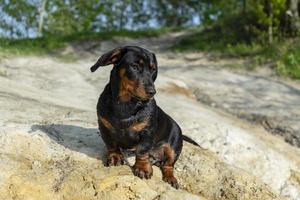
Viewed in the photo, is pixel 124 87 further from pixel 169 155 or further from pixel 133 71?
pixel 169 155

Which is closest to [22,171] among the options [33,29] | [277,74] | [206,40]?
[277,74]

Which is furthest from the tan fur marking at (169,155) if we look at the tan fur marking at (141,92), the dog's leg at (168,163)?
the tan fur marking at (141,92)

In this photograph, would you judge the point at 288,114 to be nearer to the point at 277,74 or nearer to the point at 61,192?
the point at 277,74

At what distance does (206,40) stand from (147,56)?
14772 mm

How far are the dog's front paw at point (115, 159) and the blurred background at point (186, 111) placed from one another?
3.0 inches

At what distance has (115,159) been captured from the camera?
550 centimetres

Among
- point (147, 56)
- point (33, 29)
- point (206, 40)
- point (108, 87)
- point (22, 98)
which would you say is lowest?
point (33, 29)

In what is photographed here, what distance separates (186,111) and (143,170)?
4.13 metres

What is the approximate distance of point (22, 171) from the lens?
17.3 ft

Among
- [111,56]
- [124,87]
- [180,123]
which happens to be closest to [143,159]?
[124,87]

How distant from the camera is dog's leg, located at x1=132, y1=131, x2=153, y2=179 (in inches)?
206

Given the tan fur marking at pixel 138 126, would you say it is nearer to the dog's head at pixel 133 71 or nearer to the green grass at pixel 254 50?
the dog's head at pixel 133 71

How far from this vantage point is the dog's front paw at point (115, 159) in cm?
548

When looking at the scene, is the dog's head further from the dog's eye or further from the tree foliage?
the tree foliage
